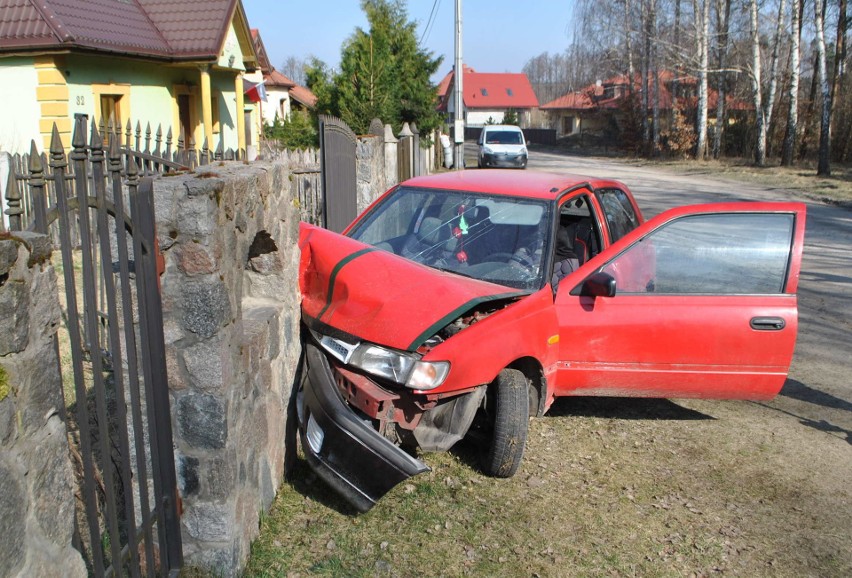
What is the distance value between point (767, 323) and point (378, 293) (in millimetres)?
2528

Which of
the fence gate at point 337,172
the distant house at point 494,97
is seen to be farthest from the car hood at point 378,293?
the distant house at point 494,97

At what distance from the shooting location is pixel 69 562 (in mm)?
2188

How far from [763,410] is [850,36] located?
111ft

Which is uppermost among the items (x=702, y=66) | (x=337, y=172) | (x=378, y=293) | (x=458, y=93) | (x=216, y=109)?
(x=702, y=66)

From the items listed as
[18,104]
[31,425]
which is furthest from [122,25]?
[31,425]

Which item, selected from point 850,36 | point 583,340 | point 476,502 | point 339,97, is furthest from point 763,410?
point 850,36

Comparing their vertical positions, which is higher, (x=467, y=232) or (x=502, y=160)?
(x=502, y=160)

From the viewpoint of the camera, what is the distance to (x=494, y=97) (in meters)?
84.0

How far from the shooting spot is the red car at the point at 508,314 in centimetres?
416

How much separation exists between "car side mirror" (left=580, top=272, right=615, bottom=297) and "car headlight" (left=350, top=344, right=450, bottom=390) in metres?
1.39

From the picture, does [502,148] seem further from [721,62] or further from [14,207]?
[14,207]

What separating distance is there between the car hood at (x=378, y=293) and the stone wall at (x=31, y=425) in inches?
84.5

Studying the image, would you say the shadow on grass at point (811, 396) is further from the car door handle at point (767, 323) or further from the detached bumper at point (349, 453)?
the detached bumper at point (349, 453)

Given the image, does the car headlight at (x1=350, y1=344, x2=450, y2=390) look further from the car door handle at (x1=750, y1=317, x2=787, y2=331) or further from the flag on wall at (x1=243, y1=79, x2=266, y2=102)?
the flag on wall at (x1=243, y1=79, x2=266, y2=102)
